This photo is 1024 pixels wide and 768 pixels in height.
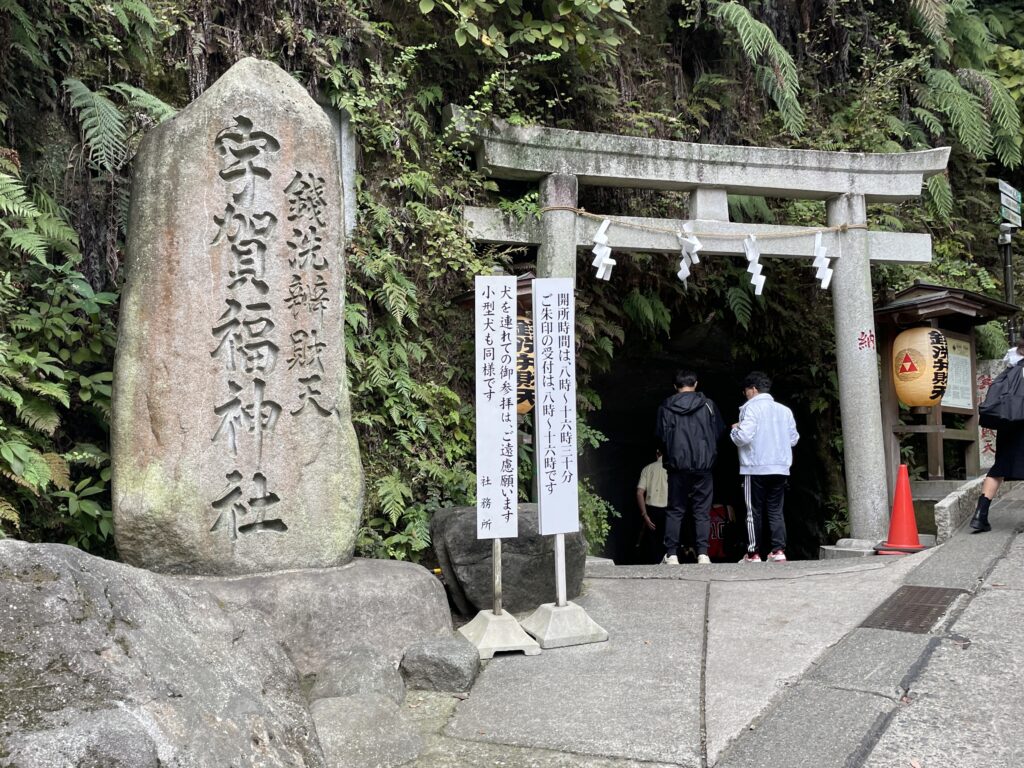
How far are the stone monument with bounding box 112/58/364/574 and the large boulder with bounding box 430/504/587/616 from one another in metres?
0.95

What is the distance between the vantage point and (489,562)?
5.68 metres

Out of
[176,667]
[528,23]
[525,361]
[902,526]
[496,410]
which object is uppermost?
[528,23]

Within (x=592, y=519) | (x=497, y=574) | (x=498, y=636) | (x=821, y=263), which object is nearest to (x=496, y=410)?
(x=497, y=574)

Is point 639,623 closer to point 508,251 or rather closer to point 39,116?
point 508,251

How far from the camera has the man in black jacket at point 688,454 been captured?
8008mm

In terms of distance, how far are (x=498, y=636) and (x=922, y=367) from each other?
6.01 meters

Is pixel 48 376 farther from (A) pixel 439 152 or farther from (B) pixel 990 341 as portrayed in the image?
(B) pixel 990 341

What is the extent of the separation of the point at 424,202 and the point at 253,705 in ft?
17.7

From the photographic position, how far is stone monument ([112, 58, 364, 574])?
4.50 metres

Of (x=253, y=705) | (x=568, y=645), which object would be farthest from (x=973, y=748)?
(x=253, y=705)

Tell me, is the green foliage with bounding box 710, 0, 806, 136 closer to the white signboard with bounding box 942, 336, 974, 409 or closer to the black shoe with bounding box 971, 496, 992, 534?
the white signboard with bounding box 942, 336, 974, 409

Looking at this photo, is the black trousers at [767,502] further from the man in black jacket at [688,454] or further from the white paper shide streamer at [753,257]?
the white paper shide streamer at [753,257]

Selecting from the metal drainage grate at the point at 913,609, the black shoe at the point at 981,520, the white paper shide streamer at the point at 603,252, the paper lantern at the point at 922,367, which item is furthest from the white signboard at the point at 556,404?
the paper lantern at the point at 922,367

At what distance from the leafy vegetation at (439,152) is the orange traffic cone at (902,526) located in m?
2.75
